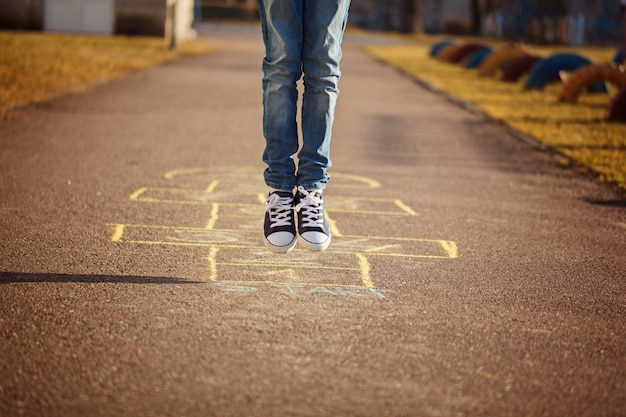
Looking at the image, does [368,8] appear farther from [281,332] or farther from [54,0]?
[281,332]

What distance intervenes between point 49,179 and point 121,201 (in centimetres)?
91

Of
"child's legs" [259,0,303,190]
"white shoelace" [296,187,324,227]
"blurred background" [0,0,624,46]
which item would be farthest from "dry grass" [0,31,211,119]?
"white shoelace" [296,187,324,227]

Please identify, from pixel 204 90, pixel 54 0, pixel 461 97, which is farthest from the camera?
pixel 54 0

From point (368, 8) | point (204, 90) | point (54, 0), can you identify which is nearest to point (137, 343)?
point (204, 90)

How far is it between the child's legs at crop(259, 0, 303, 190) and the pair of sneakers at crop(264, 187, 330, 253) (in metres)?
0.07

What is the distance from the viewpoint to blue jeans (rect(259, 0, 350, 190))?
4.22 meters

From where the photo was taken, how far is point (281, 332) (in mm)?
3285

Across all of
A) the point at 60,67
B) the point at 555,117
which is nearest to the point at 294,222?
the point at 555,117

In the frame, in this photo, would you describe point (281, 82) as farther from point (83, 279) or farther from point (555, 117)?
point (555, 117)

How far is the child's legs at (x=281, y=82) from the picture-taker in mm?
4207

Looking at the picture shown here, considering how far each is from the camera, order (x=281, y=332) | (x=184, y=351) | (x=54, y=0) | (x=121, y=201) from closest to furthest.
→ (x=184, y=351)
(x=281, y=332)
(x=121, y=201)
(x=54, y=0)

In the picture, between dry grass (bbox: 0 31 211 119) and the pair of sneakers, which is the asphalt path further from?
dry grass (bbox: 0 31 211 119)

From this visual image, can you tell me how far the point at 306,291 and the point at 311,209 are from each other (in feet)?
2.00

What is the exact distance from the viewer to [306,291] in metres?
3.83
